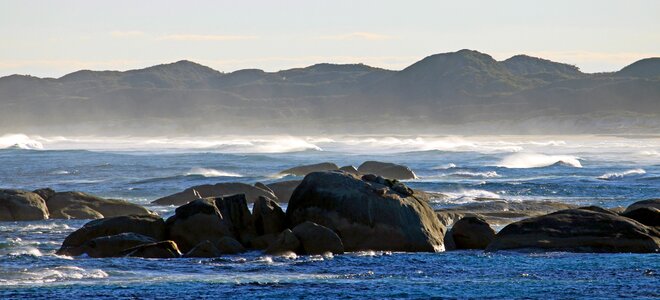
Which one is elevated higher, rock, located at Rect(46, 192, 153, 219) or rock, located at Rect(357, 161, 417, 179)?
rock, located at Rect(357, 161, 417, 179)

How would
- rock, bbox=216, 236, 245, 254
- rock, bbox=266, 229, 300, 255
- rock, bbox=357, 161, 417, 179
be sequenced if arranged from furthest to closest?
rock, bbox=357, 161, 417, 179 < rock, bbox=216, 236, 245, 254 < rock, bbox=266, 229, 300, 255

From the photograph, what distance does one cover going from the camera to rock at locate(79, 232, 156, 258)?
2702 centimetres

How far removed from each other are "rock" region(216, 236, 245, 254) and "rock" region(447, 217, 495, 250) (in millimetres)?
5090

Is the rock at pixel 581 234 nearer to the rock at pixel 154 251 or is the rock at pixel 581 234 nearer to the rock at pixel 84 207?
the rock at pixel 154 251

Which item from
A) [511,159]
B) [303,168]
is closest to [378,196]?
[303,168]

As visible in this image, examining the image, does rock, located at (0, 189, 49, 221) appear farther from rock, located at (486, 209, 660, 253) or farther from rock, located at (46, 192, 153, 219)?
rock, located at (486, 209, 660, 253)

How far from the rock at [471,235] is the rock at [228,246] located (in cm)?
509

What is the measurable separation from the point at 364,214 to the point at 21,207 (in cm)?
1204

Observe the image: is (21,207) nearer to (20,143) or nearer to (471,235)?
(471,235)

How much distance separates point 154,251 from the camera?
87.9 ft

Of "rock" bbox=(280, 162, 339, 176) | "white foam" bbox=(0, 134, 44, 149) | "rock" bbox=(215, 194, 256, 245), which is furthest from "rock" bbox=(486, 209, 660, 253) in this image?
"white foam" bbox=(0, 134, 44, 149)

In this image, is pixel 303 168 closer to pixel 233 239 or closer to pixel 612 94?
pixel 233 239

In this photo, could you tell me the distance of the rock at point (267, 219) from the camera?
29219 mm

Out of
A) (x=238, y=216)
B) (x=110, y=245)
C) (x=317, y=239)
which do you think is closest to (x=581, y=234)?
(x=317, y=239)
